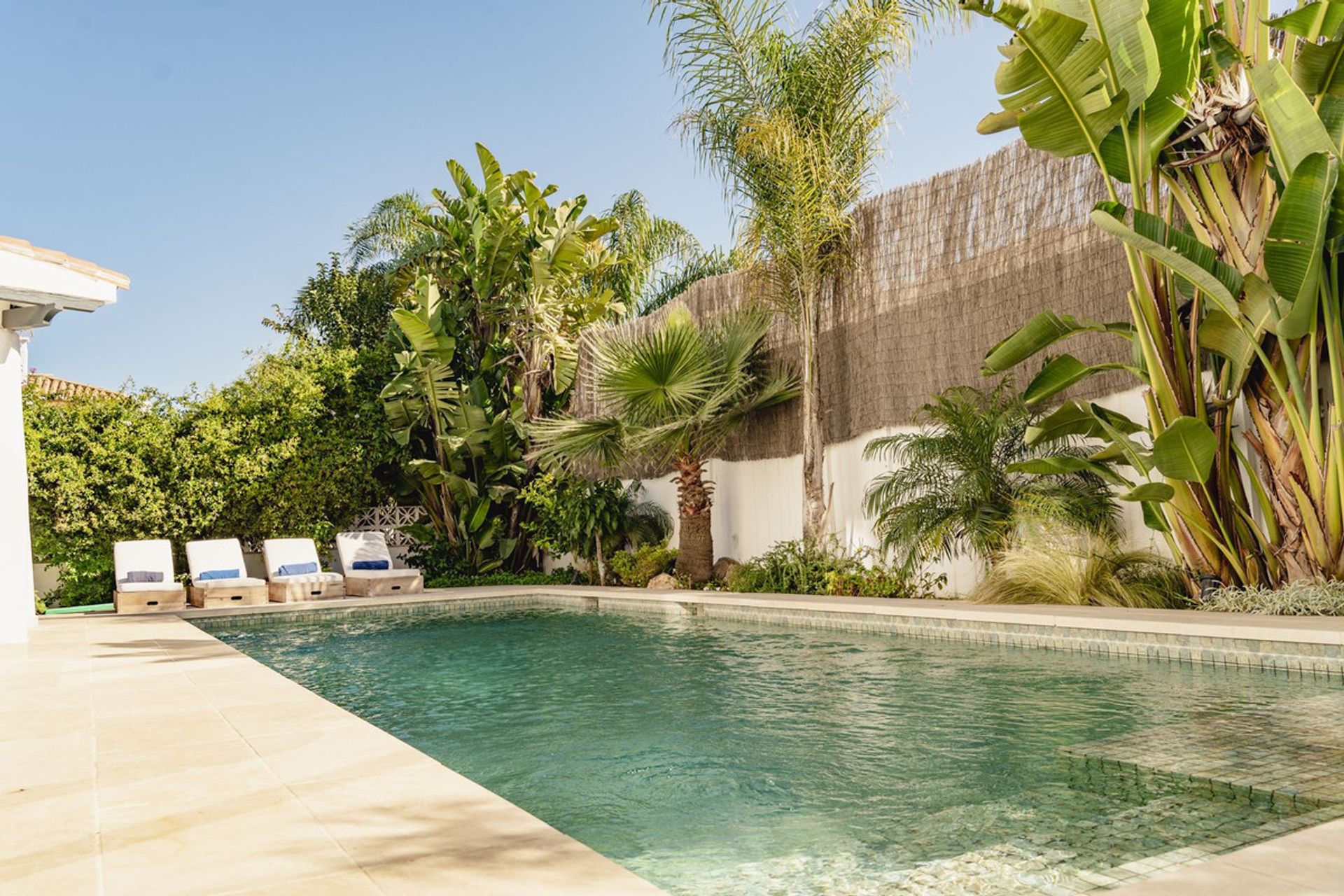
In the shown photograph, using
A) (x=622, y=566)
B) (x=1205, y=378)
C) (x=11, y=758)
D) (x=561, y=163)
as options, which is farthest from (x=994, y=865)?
(x=561, y=163)

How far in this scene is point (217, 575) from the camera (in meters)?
13.0

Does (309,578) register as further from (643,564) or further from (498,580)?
(643,564)

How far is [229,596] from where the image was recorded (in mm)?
12758

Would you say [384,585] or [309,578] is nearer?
[309,578]

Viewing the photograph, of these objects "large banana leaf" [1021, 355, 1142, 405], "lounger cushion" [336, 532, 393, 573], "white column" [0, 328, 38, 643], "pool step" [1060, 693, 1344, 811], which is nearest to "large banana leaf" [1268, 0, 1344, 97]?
"large banana leaf" [1021, 355, 1142, 405]

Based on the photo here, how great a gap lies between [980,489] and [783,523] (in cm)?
390

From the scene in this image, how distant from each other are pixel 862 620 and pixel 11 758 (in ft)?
20.0

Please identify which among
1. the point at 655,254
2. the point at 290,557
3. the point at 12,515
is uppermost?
the point at 655,254

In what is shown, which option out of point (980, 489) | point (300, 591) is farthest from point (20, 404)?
point (980, 489)

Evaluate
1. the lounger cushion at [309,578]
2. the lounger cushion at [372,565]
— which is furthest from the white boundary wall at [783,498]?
the lounger cushion at [309,578]

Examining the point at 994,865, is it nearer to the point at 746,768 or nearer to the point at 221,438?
the point at 746,768

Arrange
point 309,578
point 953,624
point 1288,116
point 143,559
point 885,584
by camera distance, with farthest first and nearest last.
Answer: point 309,578, point 143,559, point 885,584, point 953,624, point 1288,116

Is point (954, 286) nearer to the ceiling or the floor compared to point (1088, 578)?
nearer to the ceiling

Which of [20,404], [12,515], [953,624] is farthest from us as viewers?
[20,404]
